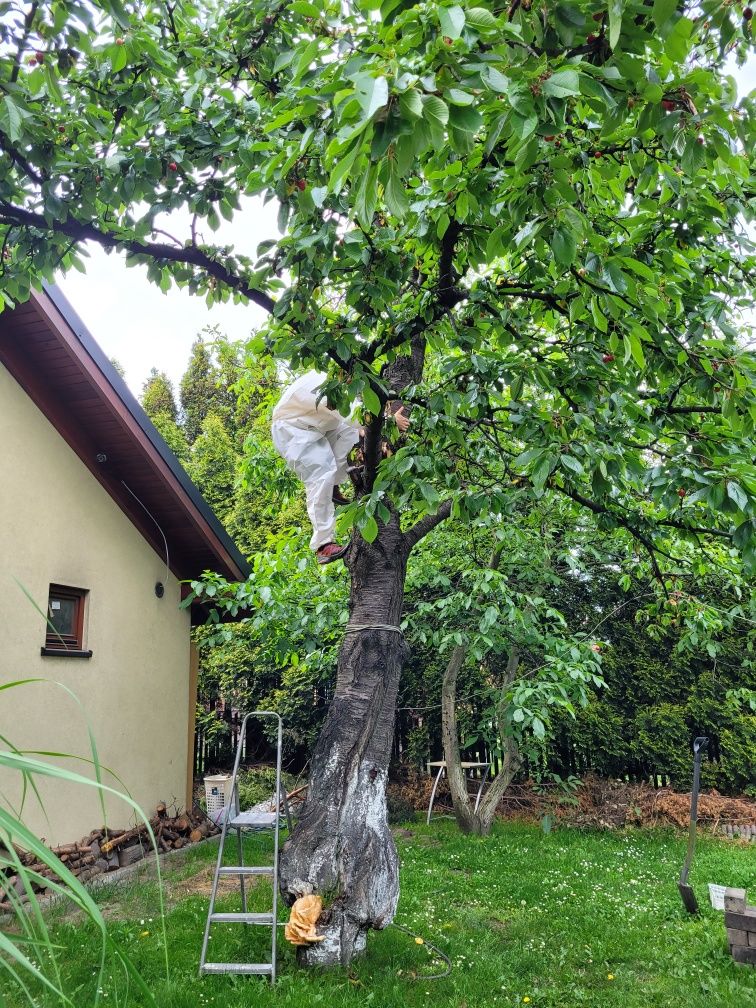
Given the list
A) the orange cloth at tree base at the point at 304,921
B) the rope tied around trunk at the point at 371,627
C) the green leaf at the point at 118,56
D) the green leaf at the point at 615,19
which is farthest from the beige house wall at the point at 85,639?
the green leaf at the point at 615,19

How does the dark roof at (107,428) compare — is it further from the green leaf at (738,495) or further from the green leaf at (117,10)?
the green leaf at (738,495)

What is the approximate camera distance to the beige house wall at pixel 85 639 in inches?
259

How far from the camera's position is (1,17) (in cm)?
362

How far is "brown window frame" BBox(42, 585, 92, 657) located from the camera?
23.0 ft

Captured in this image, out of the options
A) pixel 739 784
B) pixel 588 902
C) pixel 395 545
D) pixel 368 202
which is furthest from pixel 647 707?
pixel 368 202

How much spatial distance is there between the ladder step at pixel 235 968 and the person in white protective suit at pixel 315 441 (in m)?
2.52

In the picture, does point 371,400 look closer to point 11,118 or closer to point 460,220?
point 460,220

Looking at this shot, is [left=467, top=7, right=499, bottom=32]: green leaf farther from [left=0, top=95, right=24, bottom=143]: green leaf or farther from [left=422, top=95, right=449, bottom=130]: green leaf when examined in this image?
[left=0, top=95, right=24, bottom=143]: green leaf

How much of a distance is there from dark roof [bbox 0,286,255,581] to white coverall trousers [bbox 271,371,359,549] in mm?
2680

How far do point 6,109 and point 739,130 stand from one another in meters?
2.95

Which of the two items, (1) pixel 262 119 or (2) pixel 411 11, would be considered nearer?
(2) pixel 411 11

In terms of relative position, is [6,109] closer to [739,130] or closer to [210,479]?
[739,130]

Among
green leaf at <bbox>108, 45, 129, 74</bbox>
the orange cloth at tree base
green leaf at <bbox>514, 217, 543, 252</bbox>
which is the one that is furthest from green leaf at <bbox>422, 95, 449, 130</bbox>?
the orange cloth at tree base

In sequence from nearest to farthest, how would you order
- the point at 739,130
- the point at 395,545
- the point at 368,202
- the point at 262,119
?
the point at 368,202 < the point at 739,130 < the point at 262,119 < the point at 395,545
